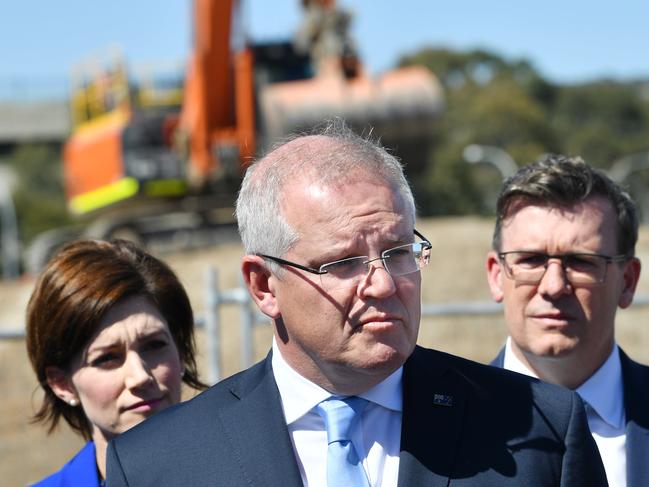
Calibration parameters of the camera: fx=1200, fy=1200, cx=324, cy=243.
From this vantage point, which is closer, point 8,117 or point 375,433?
point 375,433

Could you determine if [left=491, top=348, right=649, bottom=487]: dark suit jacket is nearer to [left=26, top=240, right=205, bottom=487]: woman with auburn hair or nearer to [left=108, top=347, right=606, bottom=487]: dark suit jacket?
[left=108, top=347, right=606, bottom=487]: dark suit jacket

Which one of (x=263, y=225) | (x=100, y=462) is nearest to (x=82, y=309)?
(x=100, y=462)

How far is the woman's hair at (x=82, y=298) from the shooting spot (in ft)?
11.9

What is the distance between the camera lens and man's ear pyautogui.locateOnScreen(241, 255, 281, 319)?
285 centimetres

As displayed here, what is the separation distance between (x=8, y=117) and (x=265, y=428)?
8174cm

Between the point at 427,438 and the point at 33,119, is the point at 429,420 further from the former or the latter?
the point at 33,119

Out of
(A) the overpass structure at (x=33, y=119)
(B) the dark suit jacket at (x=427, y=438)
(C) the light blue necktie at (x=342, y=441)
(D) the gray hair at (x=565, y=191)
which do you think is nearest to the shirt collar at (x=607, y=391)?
(D) the gray hair at (x=565, y=191)

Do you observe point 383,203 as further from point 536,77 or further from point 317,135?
point 536,77

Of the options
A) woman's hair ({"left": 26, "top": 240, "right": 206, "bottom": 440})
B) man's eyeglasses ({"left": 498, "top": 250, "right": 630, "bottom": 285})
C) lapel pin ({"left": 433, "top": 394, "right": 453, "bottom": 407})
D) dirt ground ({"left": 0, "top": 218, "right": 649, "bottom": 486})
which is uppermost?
man's eyeglasses ({"left": 498, "top": 250, "right": 630, "bottom": 285})

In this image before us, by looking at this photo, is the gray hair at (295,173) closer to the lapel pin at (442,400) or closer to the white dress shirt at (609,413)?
the lapel pin at (442,400)

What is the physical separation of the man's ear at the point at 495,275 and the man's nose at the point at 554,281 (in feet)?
0.64

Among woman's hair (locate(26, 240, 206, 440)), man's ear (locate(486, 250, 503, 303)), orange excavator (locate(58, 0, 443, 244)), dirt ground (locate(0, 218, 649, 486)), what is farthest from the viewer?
orange excavator (locate(58, 0, 443, 244))

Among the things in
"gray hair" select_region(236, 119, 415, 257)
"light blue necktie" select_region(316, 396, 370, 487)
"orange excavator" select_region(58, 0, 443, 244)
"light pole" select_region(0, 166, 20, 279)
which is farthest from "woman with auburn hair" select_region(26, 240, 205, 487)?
"light pole" select_region(0, 166, 20, 279)

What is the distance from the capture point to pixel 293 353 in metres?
2.82
